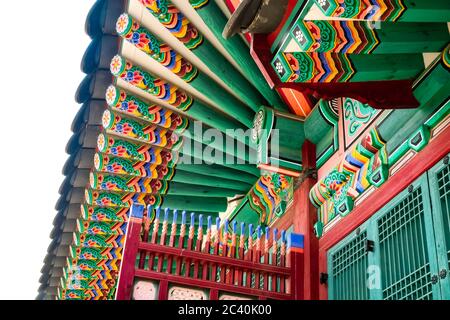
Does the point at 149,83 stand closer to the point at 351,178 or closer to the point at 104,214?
the point at 104,214

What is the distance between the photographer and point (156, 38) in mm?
6477

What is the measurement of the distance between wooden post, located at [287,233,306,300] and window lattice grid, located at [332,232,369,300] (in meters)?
0.33

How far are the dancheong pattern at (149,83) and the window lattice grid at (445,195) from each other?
131 inches

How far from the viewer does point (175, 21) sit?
6078 millimetres

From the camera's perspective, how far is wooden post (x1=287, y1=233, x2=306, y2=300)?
558cm

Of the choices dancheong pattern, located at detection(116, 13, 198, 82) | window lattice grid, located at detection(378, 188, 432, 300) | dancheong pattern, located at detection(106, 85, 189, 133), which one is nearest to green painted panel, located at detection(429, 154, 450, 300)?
window lattice grid, located at detection(378, 188, 432, 300)

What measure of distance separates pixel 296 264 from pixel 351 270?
2.19 feet

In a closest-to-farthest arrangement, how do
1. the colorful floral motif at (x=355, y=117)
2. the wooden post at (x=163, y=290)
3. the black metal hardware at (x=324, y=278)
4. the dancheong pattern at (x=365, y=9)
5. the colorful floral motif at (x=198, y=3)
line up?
the dancheong pattern at (x=365, y=9) < the wooden post at (x=163, y=290) < the colorful floral motif at (x=355, y=117) < the black metal hardware at (x=324, y=278) < the colorful floral motif at (x=198, y=3)

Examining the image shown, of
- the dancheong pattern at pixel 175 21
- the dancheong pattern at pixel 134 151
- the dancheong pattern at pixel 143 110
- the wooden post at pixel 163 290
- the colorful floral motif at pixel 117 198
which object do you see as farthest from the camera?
the colorful floral motif at pixel 117 198

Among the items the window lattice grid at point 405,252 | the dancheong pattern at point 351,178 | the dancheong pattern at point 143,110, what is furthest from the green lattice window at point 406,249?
the dancheong pattern at point 143,110

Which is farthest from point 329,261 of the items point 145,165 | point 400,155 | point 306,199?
point 145,165

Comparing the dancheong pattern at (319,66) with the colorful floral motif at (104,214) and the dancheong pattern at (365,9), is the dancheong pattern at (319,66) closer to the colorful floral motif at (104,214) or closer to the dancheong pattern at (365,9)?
the dancheong pattern at (365,9)

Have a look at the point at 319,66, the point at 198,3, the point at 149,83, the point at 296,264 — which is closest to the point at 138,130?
the point at 149,83

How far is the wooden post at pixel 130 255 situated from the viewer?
5.02m
